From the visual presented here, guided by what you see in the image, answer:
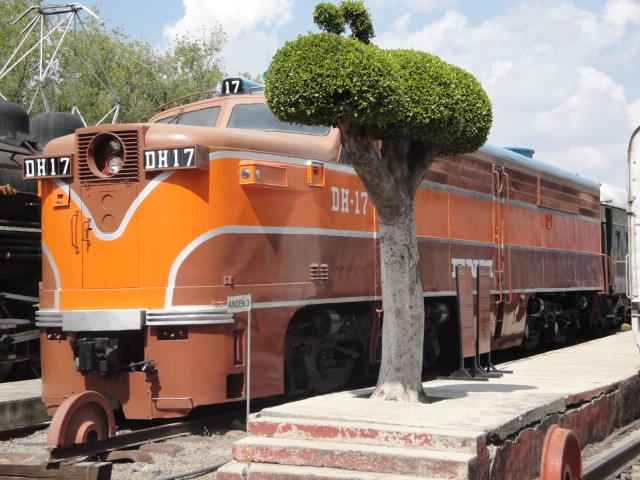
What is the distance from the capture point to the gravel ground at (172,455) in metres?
6.93

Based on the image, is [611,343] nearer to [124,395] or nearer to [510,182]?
[510,182]

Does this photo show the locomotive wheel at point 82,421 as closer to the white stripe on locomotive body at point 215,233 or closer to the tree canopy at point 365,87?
the white stripe on locomotive body at point 215,233

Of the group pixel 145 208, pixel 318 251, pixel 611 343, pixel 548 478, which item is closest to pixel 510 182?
pixel 611 343

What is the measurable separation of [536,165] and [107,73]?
2988cm

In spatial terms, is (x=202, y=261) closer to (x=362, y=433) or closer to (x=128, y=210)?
(x=128, y=210)

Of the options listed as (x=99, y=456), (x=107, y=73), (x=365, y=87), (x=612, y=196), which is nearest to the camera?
(x=365, y=87)

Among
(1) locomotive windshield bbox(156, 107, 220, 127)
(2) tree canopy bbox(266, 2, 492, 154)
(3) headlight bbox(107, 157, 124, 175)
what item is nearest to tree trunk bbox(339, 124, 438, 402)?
(2) tree canopy bbox(266, 2, 492, 154)

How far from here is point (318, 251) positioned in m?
9.20

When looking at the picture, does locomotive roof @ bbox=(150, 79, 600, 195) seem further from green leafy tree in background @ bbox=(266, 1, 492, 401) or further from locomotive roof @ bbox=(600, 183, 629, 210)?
green leafy tree in background @ bbox=(266, 1, 492, 401)

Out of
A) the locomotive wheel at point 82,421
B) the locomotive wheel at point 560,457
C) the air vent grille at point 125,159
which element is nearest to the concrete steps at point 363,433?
the locomotive wheel at point 560,457

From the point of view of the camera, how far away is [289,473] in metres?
5.79

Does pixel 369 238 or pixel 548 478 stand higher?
pixel 369 238

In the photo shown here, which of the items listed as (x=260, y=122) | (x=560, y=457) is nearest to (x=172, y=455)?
(x=560, y=457)

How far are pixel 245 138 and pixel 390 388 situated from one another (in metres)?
2.90
